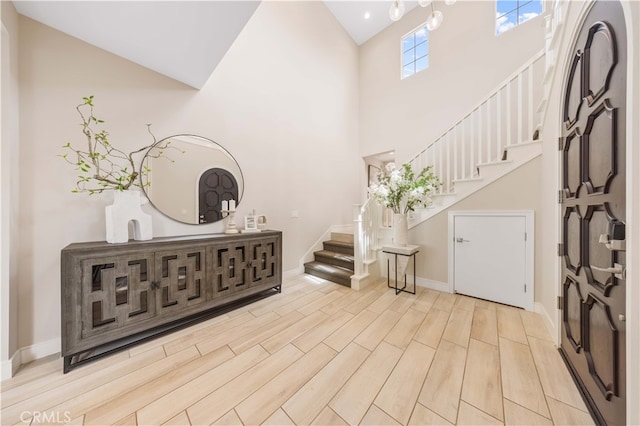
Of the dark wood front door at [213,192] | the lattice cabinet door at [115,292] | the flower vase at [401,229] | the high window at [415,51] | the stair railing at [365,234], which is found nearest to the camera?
the lattice cabinet door at [115,292]

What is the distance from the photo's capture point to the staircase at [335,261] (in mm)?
3326

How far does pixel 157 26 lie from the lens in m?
1.70

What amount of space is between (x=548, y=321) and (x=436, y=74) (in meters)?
4.38

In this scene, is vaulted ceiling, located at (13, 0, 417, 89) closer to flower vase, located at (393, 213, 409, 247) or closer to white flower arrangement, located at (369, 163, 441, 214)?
white flower arrangement, located at (369, 163, 441, 214)

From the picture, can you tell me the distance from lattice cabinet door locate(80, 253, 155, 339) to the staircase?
7.36 feet

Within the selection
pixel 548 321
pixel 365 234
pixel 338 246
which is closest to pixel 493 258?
pixel 548 321

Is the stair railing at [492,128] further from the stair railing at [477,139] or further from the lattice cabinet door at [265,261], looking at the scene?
the lattice cabinet door at [265,261]

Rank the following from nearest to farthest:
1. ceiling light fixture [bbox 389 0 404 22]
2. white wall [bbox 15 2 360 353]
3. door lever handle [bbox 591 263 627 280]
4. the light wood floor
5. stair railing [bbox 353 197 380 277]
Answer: door lever handle [bbox 591 263 627 280] → the light wood floor → white wall [bbox 15 2 360 353] → ceiling light fixture [bbox 389 0 404 22] → stair railing [bbox 353 197 380 277]

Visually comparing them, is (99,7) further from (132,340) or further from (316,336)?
(316,336)

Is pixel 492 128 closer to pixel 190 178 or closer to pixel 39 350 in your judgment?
pixel 190 178

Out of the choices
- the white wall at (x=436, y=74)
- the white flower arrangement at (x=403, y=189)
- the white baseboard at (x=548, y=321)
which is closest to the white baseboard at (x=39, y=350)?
the white flower arrangement at (x=403, y=189)

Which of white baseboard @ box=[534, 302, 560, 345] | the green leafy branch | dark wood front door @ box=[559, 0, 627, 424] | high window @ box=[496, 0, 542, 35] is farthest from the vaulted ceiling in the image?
high window @ box=[496, 0, 542, 35]

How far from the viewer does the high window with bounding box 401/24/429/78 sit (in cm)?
450

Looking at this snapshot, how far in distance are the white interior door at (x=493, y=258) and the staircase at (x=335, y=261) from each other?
149cm
